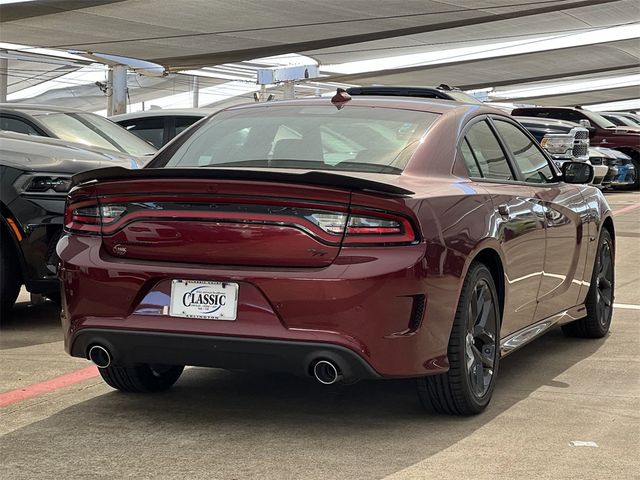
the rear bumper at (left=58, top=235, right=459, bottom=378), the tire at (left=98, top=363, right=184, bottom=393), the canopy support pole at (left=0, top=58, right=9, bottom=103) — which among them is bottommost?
the canopy support pole at (left=0, top=58, right=9, bottom=103)

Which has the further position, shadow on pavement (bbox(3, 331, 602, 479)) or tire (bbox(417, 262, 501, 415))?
tire (bbox(417, 262, 501, 415))

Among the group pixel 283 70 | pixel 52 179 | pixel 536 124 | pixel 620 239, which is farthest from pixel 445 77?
pixel 52 179

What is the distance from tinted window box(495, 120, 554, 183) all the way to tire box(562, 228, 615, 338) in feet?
2.70

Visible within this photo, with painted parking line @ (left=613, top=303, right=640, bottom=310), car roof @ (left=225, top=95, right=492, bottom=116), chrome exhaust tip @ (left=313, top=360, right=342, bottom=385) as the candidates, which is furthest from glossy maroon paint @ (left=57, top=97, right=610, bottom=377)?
painted parking line @ (left=613, top=303, right=640, bottom=310)

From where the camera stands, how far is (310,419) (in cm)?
514

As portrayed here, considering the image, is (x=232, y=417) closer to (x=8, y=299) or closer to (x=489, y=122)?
(x=489, y=122)

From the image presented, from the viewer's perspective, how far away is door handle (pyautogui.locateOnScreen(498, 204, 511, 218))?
5.47 m

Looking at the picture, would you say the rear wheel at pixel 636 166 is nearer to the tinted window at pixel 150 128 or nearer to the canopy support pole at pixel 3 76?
the tinted window at pixel 150 128

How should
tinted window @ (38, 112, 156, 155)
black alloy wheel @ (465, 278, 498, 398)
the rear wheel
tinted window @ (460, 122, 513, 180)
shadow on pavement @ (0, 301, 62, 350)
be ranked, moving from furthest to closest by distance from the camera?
1. the rear wheel
2. tinted window @ (38, 112, 156, 155)
3. shadow on pavement @ (0, 301, 62, 350)
4. tinted window @ (460, 122, 513, 180)
5. black alloy wheel @ (465, 278, 498, 398)

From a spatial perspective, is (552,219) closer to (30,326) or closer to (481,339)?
(481,339)

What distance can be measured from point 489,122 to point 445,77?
37644mm

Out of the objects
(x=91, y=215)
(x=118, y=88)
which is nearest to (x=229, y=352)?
(x=91, y=215)

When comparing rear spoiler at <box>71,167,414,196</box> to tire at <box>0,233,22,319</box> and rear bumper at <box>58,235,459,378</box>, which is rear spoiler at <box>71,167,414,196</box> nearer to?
rear bumper at <box>58,235,459,378</box>

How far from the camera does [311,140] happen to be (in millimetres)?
5418
